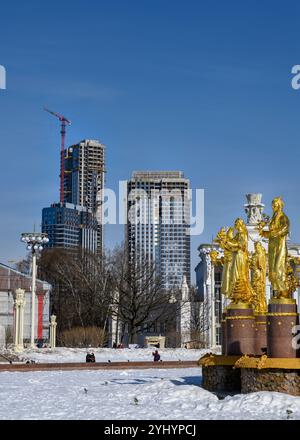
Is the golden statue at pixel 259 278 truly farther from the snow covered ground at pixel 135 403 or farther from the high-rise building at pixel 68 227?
the high-rise building at pixel 68 227

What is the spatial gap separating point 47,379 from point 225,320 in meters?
8.92

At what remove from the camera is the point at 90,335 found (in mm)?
55625

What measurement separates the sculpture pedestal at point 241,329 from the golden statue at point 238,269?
0.98 ft

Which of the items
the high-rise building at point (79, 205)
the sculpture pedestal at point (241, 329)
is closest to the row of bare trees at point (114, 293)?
the sculpture pedestal at point (241, 329)

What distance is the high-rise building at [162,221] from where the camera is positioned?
133 meters

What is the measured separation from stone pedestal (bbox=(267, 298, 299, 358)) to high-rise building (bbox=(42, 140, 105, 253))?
10762 centimetres

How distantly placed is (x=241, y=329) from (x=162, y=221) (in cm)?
11306

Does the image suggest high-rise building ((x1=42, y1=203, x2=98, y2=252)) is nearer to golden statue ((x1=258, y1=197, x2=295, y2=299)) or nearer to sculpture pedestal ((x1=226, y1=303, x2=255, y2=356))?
sculpture pedestal ((x1=226, y1=303, x2=255, y2=356))

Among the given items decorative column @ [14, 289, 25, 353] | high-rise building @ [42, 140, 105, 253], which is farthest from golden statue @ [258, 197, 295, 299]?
high-rise building @ [42, 140, 105, 253]

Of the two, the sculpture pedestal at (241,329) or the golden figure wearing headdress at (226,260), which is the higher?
the golden figure wearing headdress at (226,260)

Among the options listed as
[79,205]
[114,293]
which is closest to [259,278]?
[114,293]

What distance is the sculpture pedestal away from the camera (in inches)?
808
